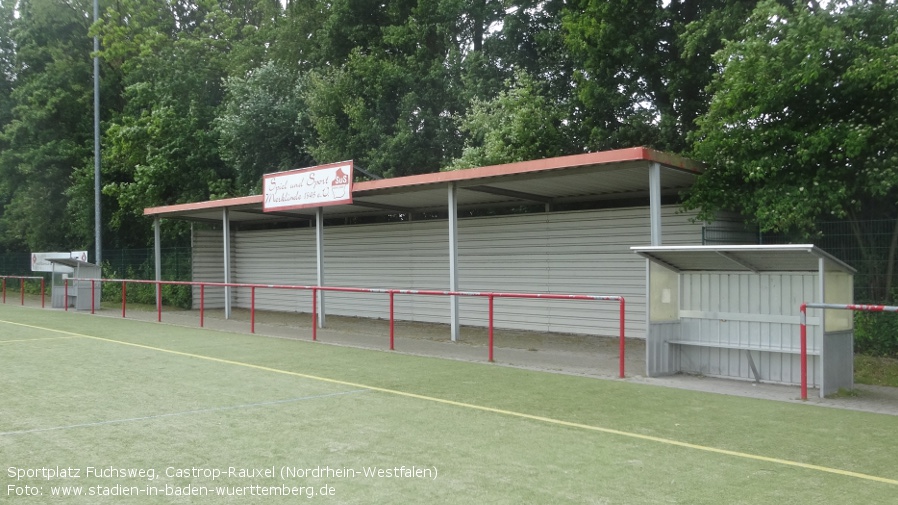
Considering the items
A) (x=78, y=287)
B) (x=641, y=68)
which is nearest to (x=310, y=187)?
(x=641, y=68)

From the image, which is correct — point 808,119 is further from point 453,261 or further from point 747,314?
point 453,261

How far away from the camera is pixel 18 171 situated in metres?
30.7

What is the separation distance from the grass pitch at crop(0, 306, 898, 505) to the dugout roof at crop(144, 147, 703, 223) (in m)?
3.42

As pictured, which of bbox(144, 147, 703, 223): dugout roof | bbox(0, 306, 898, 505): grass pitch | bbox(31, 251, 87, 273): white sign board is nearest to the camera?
bbox(0, 306, 898, 505): grass pitch

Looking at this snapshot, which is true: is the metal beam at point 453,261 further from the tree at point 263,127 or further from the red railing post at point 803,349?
the tree at point 263,127

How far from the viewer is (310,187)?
52.9ft

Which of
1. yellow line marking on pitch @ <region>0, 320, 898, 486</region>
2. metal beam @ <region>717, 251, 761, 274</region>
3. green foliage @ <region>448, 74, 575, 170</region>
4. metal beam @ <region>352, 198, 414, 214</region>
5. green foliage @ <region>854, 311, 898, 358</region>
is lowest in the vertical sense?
yellow line marking on pitch @ <region>0, 320, 898, 486</region>

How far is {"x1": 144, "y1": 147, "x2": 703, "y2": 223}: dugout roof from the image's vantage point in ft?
36.7

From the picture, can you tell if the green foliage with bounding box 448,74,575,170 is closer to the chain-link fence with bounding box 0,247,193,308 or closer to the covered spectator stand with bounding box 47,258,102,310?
the chain-link fence with bounding box 0,247,193,308

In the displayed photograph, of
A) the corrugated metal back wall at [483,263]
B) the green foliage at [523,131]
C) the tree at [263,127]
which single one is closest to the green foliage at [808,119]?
the corrugated metal back wall at [483,263]

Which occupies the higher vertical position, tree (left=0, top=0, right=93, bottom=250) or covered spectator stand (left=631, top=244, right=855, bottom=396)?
tree (left=0, top=0, right=93, bottom=250)

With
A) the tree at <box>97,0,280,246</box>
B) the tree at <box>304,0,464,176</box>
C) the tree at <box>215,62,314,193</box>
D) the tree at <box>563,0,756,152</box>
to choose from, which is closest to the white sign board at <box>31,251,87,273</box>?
the tree at <box>97,0,280,246</box>

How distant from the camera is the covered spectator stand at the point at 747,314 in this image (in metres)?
8.45

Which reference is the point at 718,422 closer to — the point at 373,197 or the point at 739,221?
the point at 739,221
